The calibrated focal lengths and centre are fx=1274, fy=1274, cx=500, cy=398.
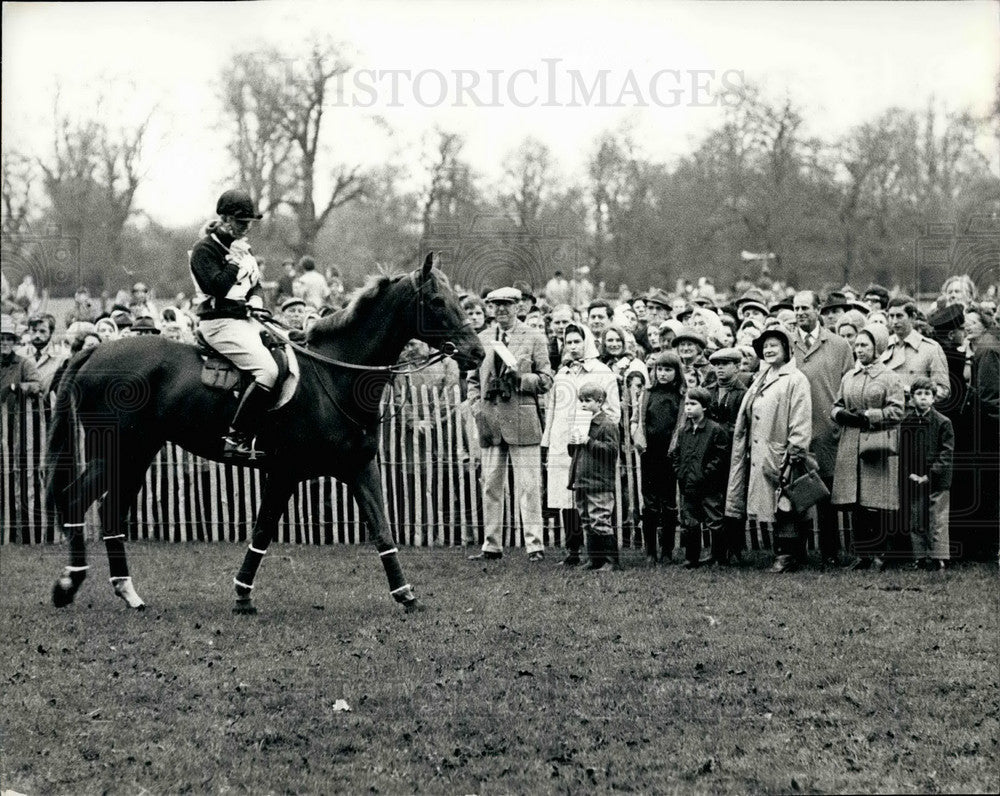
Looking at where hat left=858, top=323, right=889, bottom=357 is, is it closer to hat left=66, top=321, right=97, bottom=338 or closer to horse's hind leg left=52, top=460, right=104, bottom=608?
horse's hind leg left=52, top=460, right=104, bottom=608

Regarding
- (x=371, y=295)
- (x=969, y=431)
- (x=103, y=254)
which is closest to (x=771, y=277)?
(x=103, y=254)

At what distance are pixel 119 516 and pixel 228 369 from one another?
1549mm

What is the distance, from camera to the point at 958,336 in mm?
12641

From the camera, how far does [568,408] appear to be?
12.1m

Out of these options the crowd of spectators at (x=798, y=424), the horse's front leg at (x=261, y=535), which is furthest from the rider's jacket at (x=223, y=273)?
the crowd of spectators at (x=798, y=424)

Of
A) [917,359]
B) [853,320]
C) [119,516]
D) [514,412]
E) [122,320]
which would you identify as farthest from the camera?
[122,320]

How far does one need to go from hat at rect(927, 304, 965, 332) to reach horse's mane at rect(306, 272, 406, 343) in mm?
6007

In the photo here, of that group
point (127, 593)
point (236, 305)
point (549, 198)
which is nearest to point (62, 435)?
point (127, 593)

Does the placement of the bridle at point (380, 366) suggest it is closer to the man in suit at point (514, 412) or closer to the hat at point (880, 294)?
the man in suit at point (514, 412)

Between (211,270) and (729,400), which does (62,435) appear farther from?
(729,400)

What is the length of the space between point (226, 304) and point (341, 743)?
4.24 m

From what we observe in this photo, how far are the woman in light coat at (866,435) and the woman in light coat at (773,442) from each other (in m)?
0.43

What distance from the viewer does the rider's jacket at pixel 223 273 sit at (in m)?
9.41

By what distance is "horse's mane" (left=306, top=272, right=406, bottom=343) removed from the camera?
9.98 meters
